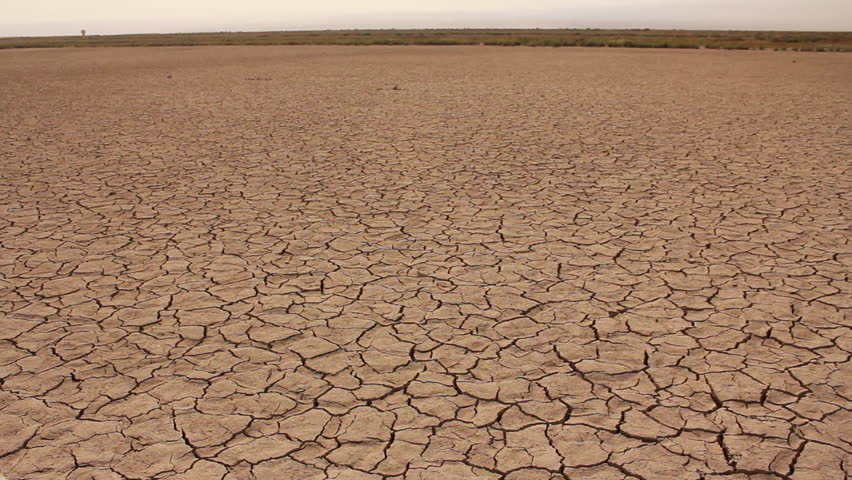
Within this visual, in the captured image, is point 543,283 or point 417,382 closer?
point 417,382

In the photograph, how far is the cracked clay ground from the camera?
2.20 metres

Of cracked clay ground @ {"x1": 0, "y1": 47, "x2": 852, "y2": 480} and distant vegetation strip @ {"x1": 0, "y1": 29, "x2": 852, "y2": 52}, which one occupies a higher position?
distant vegetation strip @ {"x1": 0, "y1": 29, "x2": 852, "y2": 52}

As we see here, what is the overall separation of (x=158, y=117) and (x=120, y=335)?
737 centimetres

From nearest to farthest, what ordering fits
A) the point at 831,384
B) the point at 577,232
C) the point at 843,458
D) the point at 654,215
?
the point at 843,458, the point at 831,384, the point at 577,232, the point at 654,215

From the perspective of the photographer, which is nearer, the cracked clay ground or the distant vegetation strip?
the cracked clay ground

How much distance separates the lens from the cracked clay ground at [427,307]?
2201mm

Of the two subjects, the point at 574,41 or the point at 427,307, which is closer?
the point at 427,307

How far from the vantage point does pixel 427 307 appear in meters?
3.25

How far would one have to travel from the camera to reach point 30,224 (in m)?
4.49

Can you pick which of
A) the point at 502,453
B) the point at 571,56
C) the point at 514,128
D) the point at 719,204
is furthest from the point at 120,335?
the point at 571,56

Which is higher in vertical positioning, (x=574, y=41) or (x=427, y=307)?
(x=574, y=41)

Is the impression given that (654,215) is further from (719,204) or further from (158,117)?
(158,117)

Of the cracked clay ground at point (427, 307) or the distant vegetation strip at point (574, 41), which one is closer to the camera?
the cracked clay ground at point (427, 307)

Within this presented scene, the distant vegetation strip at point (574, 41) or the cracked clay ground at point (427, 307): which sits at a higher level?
the distant vegetation strip at point (574, 41)
